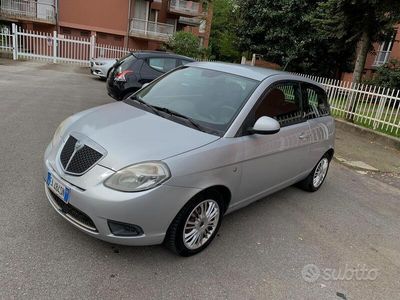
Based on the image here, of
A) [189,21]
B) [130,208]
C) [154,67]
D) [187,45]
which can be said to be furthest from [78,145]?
[189,21]

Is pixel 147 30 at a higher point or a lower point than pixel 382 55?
lower

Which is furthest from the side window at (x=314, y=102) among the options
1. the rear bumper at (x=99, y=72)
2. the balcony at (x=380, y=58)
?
the balcony at (x=380, y=58)

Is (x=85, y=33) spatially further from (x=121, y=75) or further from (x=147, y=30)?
(x=121, y=75)

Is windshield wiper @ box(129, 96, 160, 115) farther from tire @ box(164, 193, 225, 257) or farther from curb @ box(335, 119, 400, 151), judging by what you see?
curb @ box(335, 119, 400, 151)

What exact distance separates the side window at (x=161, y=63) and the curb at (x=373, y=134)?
5.33 meters

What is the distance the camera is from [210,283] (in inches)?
117

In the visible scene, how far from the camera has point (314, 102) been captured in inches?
195

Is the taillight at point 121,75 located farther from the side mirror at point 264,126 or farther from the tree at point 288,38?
the tree at point 288,38

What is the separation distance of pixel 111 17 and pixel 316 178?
27.9 meters

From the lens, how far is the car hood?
2.90m

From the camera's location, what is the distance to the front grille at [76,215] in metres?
2.92

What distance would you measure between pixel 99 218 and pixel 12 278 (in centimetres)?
77

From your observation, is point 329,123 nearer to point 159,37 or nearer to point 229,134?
point 229,134

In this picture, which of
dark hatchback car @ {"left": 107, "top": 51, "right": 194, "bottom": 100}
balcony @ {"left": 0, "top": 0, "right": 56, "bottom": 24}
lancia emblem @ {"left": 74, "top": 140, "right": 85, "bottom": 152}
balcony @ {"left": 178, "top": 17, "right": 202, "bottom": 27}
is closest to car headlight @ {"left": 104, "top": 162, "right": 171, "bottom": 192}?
lancia emblem @ {"left": 74, "top": 140, "right": 85, "bottom": 152}
